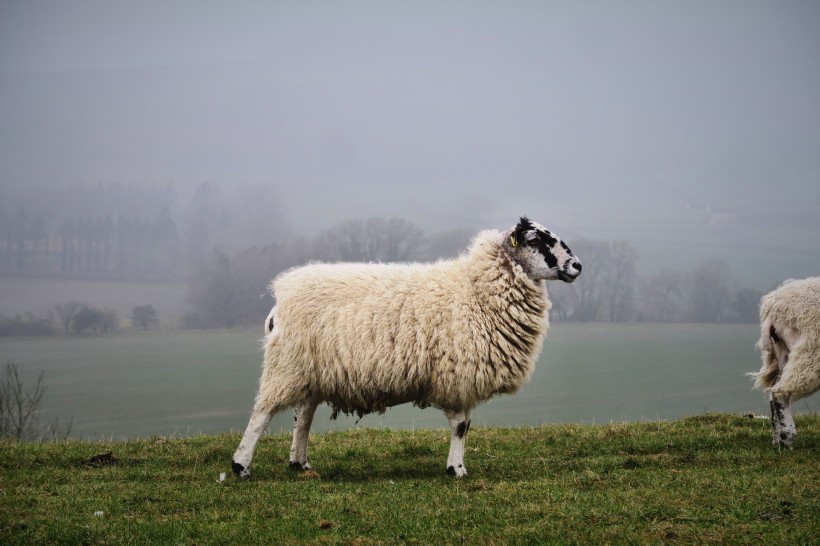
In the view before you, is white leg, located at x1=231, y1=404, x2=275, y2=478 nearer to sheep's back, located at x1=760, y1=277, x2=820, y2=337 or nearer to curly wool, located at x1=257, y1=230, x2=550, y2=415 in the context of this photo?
curly wool, located at x1=257, y1=230, x2=550, y2=415

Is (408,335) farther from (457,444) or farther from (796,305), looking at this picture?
(796,305)

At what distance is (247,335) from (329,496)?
150 meters

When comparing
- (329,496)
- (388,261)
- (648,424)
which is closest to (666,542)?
(329,496)

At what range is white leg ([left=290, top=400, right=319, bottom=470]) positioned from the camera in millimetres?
11672

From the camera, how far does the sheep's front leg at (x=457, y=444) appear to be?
10.9 m

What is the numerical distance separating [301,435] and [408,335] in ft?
7.37

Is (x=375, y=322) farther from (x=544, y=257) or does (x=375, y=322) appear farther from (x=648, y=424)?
(x=648, y=424)

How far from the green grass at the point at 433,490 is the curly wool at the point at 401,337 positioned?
3.92 ft

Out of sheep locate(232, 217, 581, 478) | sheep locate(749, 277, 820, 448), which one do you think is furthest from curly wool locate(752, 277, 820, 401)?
sheep locate(232, 217, 581, 478)

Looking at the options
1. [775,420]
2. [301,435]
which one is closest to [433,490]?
[301,435]

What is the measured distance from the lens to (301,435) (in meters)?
11.7

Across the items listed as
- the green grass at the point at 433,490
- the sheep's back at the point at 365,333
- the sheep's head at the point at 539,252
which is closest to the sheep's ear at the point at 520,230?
the sheep's head at the point at 539,252

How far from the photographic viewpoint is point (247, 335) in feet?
513

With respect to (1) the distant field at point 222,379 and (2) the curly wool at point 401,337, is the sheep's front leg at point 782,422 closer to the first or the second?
(2) the curly wool at point 401,337
